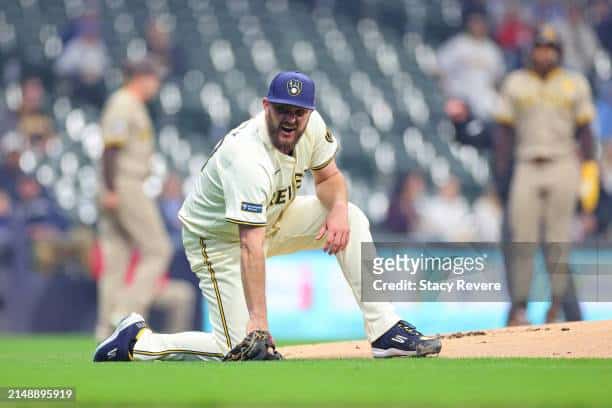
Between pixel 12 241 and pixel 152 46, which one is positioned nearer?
pixel 12 241

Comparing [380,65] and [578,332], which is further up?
[380,65]

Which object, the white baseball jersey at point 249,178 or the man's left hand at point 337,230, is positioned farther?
the man's left hand at point 337,230

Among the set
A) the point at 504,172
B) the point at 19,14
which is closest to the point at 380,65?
the point at 19,14

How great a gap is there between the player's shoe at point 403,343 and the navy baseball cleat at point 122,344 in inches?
53.0

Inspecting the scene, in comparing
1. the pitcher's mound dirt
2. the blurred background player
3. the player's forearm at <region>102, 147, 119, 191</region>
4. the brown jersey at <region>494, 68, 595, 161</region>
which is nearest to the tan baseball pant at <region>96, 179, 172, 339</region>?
the player's forearm at <region>102, 147, 119, 191</region>

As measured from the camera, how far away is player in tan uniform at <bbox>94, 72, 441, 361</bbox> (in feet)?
20.0

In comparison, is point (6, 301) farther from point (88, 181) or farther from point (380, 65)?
point (380, 65)

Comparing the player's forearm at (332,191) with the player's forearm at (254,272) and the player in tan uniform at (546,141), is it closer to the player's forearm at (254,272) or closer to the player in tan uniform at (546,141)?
the player's forearm at (254,272)

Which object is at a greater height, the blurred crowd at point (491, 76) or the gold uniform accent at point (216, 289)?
the blurred crowd at point (491, 76)

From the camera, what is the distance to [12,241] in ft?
41.0

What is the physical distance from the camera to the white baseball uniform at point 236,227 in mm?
6285

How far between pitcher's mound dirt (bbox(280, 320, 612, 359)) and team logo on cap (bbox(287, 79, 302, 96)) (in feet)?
5.25

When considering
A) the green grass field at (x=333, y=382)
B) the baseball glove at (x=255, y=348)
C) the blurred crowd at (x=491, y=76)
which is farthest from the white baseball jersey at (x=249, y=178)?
the blurred crowd at (x=491, y=76)

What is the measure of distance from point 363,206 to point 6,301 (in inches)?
177
